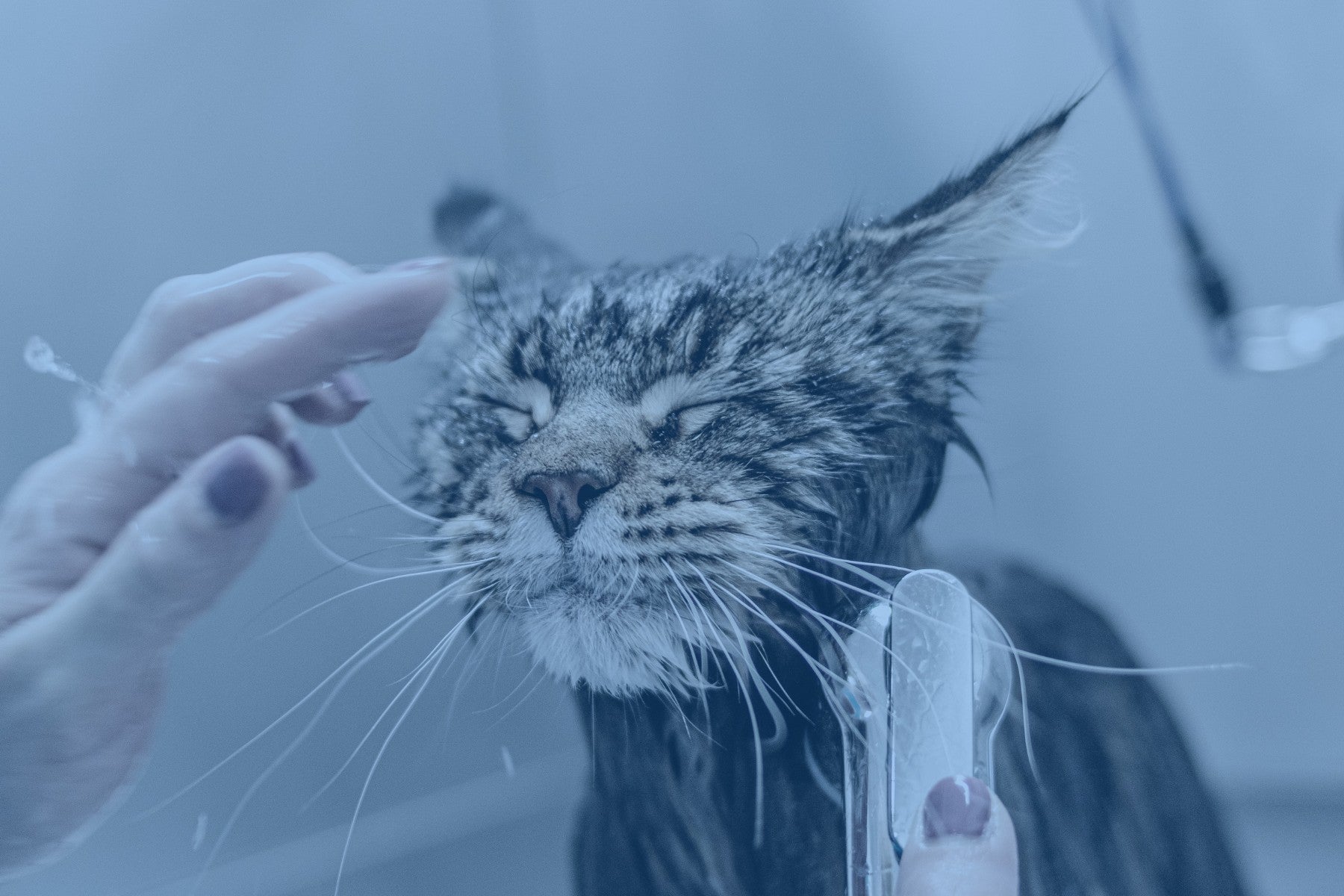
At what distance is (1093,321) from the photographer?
2.12 ft

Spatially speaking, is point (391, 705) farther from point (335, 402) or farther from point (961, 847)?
point (961, 847)

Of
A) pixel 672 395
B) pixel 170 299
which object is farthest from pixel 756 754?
pixel 170 299

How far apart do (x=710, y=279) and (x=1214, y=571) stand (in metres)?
0.42

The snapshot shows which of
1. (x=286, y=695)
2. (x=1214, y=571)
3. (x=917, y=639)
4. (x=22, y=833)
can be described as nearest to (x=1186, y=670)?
(x=1214, y=571)

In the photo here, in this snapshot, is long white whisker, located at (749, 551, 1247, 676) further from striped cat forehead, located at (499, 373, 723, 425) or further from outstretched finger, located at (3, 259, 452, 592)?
outstretched finger, located at (3, 259, 452, 592)

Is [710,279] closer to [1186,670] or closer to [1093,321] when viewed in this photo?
[1093,321]

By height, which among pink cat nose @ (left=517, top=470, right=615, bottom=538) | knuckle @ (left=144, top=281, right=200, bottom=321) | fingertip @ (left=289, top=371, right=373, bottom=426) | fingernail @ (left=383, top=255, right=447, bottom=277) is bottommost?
pink cat nose @ (left=517, top=470, right=615, bottom=538)

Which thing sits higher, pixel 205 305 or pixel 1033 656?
pixel 205 305

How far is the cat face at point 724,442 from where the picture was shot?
56 centimetres

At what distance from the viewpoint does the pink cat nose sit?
0.56 metres

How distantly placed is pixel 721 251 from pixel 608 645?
0.96 ft

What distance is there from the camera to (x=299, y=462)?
0.54 meters

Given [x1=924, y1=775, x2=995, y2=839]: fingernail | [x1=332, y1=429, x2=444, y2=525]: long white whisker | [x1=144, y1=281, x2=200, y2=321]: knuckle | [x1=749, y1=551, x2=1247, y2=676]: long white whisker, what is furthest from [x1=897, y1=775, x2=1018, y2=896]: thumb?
[x1=144, y1=281, x2=200, y2=321]: knuckle

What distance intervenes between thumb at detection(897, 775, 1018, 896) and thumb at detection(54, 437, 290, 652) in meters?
0.38
